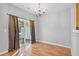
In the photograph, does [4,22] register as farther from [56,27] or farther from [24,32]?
[56,27]

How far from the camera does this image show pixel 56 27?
6.23 m

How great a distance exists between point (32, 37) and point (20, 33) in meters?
0.66

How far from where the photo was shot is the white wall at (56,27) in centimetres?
579

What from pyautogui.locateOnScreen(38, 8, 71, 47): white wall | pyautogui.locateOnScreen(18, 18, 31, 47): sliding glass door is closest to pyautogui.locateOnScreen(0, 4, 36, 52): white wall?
pyautogui.locateOnScreen(18, 18, 31, 47): sliding glass door

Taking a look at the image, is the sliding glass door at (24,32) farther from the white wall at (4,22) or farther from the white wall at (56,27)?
the white wall at (4,22)

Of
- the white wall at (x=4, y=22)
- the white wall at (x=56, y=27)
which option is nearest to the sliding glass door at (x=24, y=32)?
→ the white wall at (x=56, y=27)

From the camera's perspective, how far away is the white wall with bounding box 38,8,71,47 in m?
5.79

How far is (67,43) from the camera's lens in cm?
573

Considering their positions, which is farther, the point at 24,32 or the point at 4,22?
the point at 24,32

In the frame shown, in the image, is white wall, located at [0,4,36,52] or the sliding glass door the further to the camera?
the sliding glass door

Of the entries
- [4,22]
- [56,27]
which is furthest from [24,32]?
[56,27]

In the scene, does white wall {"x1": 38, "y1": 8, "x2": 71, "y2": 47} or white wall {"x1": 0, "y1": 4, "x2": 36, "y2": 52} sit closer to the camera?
white wall {"x1": 0, "y1": 4, "x2": 36, "y2": 52}

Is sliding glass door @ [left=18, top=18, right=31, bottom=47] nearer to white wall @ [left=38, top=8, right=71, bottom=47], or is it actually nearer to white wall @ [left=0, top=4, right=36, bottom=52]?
white wall @ [left=38, top=8, right=71, bottom=47]

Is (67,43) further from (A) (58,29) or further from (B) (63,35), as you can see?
(A) (58,29)
